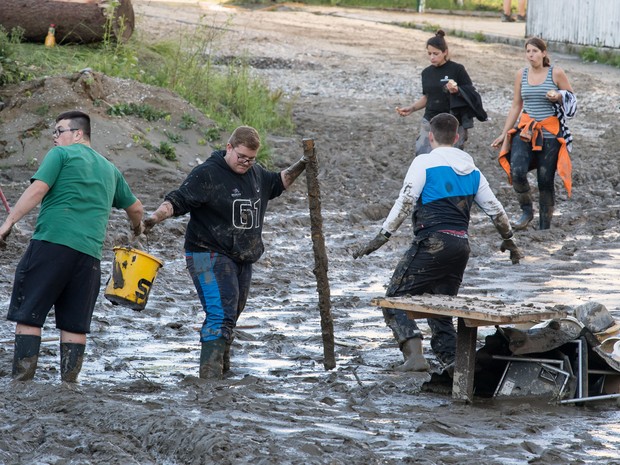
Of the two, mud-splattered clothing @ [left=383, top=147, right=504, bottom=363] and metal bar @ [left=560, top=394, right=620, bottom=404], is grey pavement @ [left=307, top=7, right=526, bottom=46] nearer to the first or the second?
mud-splattered clothing @ [left=383, top=147, right=504, bottom=363]

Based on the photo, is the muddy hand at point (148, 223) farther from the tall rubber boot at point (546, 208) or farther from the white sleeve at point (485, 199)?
the tall rubber boot at point (546, 208)

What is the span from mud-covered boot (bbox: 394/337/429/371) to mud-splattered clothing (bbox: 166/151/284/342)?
1.15 metres

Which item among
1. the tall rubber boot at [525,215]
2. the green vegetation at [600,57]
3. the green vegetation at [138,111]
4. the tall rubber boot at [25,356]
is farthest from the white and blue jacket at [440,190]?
the green vegetation at [600,57]

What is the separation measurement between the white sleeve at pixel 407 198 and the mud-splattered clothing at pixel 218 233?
90cm

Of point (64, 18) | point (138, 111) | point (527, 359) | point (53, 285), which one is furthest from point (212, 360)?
point (64, 18)

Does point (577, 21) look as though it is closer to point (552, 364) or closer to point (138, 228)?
point (552, 364)

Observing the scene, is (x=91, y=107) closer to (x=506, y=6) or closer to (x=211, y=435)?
(x=211, y=435)

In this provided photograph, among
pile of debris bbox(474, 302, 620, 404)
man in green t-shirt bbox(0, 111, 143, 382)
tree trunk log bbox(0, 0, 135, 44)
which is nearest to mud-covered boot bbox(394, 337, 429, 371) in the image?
pile of debris bbox(474, 302, 620, 404)

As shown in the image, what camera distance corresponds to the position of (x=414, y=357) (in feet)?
24.0

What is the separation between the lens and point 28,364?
661 cm

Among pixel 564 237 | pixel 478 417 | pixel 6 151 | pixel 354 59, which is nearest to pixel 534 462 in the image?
pixel 478 417

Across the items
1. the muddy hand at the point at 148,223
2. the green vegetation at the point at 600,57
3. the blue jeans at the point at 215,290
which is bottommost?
the blue jeans at the point at 215,290

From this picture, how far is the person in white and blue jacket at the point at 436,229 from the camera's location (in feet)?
23.4

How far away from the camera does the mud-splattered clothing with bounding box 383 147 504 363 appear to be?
714 centimetres
